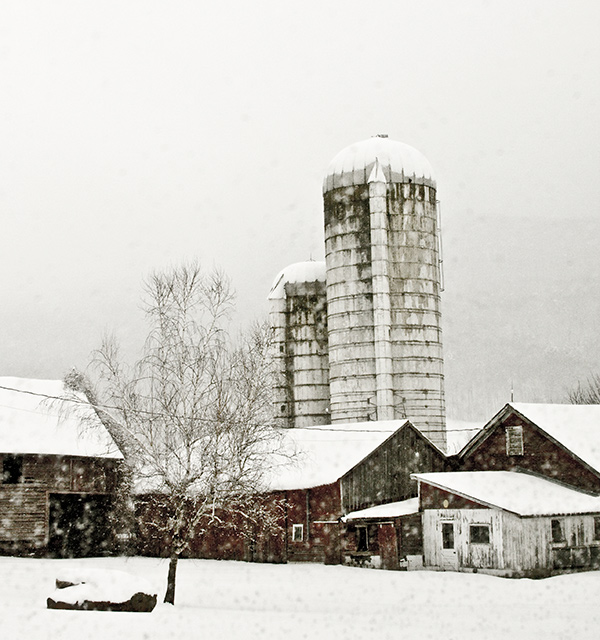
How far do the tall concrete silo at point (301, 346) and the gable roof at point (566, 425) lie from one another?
10.1 meters

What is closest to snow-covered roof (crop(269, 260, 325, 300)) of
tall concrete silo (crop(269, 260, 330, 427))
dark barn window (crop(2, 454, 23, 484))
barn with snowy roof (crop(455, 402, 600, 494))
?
tall concrete silo (crop(269, 260, 330, 427))

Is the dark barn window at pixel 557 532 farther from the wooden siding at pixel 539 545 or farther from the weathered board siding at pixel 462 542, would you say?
the weathered board siding at pixel 462 542

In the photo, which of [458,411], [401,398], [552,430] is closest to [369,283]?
[401,398]

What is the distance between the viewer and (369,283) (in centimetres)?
3762

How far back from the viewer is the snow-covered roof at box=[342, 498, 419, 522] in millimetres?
28625

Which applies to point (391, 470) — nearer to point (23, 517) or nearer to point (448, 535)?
point (448, 535)

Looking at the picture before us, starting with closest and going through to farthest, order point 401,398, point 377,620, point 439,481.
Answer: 1. point 377,620
2. point 439,481
3. point 401,398

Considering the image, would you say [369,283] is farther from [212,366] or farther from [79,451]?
[212,366]

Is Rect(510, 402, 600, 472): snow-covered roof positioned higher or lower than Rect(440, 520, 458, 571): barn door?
higher

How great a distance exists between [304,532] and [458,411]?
128 m

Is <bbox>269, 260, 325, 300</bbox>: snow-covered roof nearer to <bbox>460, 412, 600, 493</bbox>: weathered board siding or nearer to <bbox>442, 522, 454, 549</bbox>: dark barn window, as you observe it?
<bbox>460, 412, 600, 493</bbox>: weathered board siding

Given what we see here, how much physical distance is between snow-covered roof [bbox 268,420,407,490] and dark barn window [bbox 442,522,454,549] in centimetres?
392

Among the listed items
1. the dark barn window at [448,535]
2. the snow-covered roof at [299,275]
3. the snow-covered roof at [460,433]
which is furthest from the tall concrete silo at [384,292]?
the snow-covered roof at [460,433]

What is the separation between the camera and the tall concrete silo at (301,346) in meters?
41.8
